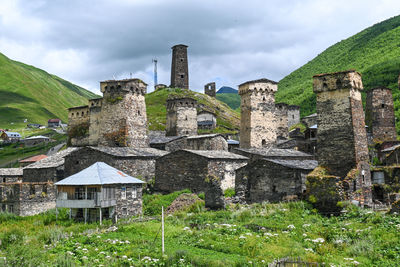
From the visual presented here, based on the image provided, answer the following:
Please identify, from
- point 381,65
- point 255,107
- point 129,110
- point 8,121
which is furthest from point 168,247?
point 8,121

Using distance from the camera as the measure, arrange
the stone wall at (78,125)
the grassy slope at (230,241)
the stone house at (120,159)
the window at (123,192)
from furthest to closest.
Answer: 1. the stone wall at (78,125)
2. the stone house at (120,159)
3. the window at (123,192)
4. the grassy slope at (230,241)

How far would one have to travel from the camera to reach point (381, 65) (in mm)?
92875

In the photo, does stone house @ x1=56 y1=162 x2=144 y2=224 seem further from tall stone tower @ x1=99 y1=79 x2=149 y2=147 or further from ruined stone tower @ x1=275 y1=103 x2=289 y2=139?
ruined stone tower @ x1=275 y1=103 x2=289 y2=139

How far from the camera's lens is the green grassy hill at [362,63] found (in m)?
85.5

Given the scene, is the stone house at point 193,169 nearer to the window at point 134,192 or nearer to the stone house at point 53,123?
the window at point 134,192

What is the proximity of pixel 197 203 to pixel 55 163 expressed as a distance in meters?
19.2

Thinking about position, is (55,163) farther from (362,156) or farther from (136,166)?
(362,156)

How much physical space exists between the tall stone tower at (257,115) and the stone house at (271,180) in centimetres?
1382

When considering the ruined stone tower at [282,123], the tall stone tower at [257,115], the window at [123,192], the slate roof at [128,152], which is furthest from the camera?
the ruined stone tower at [282,123]

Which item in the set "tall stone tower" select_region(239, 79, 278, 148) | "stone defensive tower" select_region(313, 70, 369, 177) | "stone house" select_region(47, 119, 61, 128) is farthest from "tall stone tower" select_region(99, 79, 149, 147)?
"stone house" select_region(47, 119, 61, 128)

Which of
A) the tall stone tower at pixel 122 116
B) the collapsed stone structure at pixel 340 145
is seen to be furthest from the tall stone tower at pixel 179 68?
the collapsed stone structure at pixel 340 145

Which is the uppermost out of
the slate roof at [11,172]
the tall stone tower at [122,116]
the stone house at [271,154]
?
the tall stone tower at [122,116]

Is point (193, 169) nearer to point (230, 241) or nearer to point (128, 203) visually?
point (128, 203)

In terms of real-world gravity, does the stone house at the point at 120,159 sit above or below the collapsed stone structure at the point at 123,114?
below
